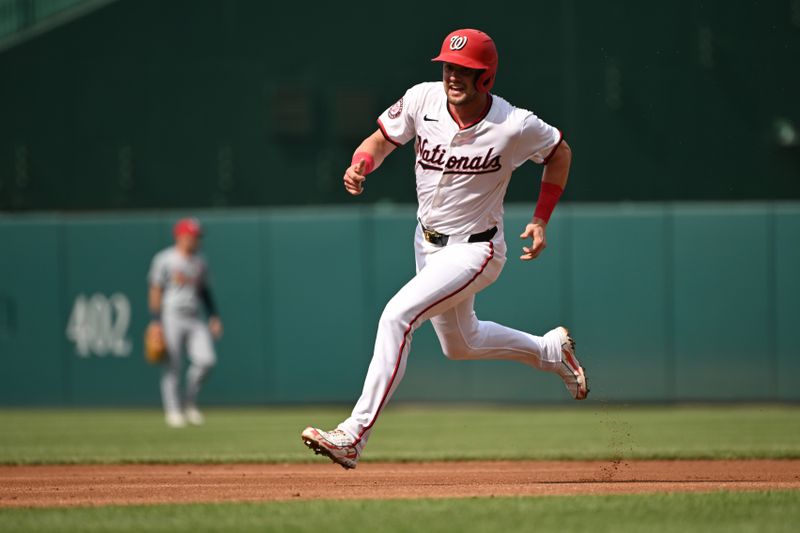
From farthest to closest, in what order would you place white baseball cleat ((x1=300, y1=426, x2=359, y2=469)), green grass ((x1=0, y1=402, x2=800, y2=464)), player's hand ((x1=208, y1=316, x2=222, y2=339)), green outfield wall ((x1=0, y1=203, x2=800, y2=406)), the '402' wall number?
the '402' wall number → green outfield wall ((x1=0, y1=203, x2=800, y2=406)) → player's hand ((x1=208, y1=316, x2=222, y2=339)) → green grass ((x1=0, y1=402, x2=800, y2=464)) → white baseball cleat ((x1=300, y1=426, x2=359, y2=469))

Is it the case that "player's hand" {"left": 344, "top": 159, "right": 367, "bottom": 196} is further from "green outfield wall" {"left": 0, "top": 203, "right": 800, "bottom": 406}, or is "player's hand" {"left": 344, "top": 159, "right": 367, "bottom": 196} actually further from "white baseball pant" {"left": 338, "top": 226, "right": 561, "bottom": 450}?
"green outfield wall" {"left": 0, "top": 203, "right": 800, "bottom": 406}

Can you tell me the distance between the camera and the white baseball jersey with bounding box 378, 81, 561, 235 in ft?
19.5

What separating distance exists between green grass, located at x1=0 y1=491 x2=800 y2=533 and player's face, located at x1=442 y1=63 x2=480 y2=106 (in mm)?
1780

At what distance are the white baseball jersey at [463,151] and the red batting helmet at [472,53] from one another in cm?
22

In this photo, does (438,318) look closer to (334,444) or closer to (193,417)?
(334,444)

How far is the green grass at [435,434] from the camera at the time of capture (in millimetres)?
8320

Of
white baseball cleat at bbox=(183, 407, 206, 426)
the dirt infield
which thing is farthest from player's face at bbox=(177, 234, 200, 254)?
the dirt infield

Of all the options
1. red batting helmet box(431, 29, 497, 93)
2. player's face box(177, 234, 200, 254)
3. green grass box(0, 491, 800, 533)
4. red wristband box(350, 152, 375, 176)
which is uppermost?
red batting helmet box(431, 29, 497, 93)

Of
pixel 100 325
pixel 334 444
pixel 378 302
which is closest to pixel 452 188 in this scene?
pixel 334 444

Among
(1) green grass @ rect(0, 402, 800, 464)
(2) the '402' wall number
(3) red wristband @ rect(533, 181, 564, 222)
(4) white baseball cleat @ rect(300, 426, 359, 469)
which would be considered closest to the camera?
(4) white baseball cleat @ rect(300, 426, 359, 469)

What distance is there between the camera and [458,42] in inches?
229

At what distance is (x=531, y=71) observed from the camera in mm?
14109

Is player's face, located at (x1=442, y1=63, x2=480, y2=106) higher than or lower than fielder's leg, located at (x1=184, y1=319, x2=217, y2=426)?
higher

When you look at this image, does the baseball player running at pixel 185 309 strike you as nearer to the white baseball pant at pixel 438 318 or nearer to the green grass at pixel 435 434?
the green grass at pixel 435 434
